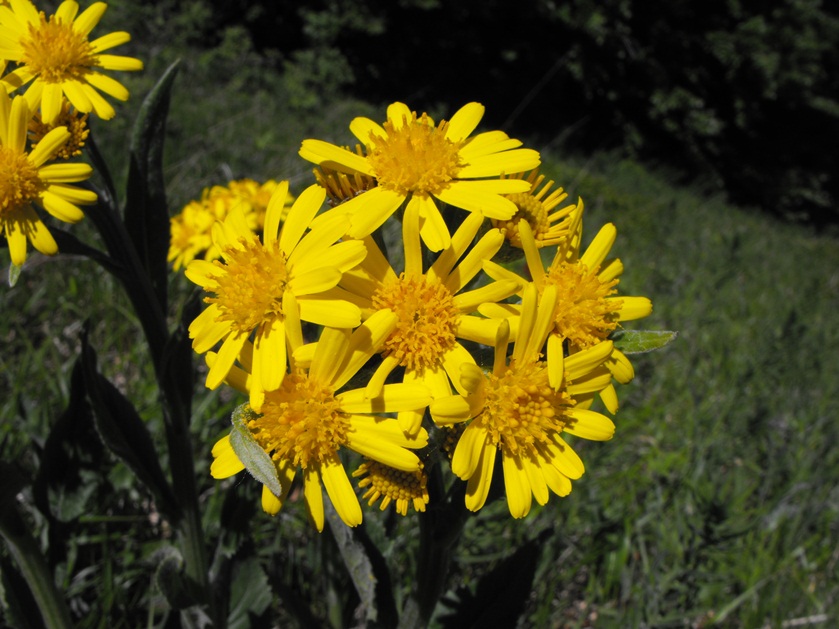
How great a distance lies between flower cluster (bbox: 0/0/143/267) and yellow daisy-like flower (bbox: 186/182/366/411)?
0.34 metres

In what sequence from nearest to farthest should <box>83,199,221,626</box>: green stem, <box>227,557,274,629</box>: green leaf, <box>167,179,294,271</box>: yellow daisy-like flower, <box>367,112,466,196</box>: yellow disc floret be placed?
<box>367,112,466,196</box>: yellow disc floret
<box>83,199,221,626</box>: green stem
<box>227,557,274,629</box>: green leaf
<box>167,179,294,271</box>: yellow daisy-like flower

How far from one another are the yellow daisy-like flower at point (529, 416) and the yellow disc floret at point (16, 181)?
958mm

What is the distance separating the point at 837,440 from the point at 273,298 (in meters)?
3.30

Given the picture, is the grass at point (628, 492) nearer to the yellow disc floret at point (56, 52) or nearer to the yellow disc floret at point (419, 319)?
the yellow disc floret at point (56, 52)

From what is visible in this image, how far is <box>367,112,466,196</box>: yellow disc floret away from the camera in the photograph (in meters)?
1.24

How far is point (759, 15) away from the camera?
14242 millimetres

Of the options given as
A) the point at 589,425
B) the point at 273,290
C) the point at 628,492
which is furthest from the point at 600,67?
the point at 273,290

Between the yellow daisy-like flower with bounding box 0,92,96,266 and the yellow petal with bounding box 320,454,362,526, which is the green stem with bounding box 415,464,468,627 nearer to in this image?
the yellow petal with bounding box 320,454,362,526

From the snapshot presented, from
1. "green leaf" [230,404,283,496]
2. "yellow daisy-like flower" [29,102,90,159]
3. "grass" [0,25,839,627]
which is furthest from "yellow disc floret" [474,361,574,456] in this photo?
"yellow daisy-like flower" [29,102,90,159]

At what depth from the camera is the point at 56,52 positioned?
1450 mm

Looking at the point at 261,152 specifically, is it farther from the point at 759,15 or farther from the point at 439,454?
the point at 759,15

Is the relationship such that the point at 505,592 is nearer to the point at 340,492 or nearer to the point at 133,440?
the point at 340,492

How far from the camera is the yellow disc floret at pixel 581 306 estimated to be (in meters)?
1.21

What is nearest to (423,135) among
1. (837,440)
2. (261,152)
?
(837,440)
